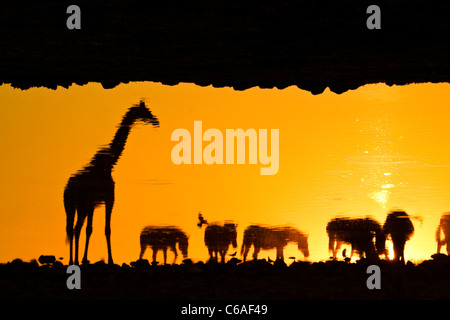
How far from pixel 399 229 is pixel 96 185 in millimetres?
3435

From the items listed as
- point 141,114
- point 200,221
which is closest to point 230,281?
point 200,221

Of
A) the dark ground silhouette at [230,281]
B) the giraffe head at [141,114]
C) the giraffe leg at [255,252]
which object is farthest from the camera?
the giraffe head at [141,114]

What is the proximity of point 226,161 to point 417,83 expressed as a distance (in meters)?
2.48

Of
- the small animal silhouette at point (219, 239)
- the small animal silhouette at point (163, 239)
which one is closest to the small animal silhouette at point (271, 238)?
the small animal silhouette at point (219, 239)

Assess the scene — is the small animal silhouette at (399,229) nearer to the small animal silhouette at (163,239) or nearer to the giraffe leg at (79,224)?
the small animal silhouette at (163,239)

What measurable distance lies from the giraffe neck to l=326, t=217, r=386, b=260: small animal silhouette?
2537 millimetres

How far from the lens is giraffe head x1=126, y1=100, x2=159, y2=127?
279 inches

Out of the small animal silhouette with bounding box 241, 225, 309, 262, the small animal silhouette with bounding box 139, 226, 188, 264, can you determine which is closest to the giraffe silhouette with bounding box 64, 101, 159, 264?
the small animal silhouette with bounding box 139, 226, 188, 264

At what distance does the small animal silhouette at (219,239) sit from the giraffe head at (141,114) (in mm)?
1444

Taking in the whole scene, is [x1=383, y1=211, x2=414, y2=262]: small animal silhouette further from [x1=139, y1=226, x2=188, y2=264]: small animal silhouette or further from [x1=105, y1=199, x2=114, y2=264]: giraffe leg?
[x1=105, y1=199, x2=114, y2=264]: giraffe leg

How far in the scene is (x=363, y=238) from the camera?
7.14 meters

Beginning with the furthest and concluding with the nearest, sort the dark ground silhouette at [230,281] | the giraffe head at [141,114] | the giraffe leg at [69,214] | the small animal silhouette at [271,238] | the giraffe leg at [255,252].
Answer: the giraffe head at [141,114]
the giraffe leg at [255,252]
the giraffe leg at [69,214]
the small animal silhouette at [271,238]
the dark ground silhouette at [230,281]

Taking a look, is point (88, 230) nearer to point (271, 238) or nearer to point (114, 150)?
point (114, 150)

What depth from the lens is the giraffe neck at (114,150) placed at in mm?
6922
